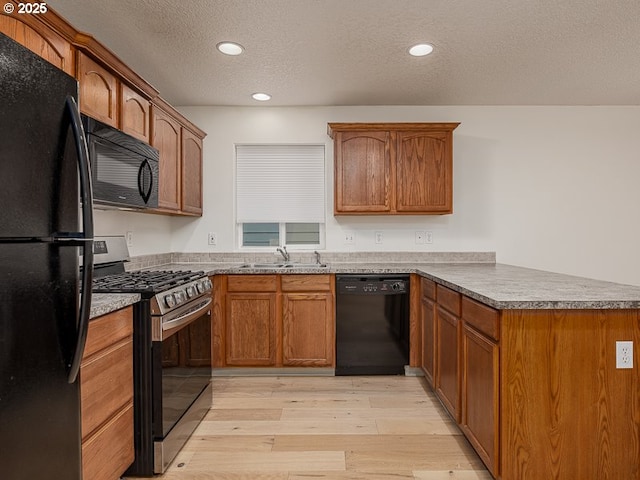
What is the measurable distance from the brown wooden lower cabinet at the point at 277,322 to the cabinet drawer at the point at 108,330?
A: 1.45 m

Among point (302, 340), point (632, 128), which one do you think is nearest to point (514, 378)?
point (302, 340)

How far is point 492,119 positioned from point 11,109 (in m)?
3.88

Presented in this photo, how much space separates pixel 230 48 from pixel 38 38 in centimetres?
Answer: 120

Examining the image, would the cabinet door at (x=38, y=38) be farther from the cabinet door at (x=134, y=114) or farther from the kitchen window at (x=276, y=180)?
the kitchen window at (x=276, y=180)

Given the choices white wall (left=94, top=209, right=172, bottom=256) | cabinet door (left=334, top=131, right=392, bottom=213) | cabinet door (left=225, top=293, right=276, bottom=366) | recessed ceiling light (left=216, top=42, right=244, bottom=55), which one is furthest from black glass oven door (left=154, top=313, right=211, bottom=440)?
recessed ceiling light (left=216, top=42, right=244, bottom=55)

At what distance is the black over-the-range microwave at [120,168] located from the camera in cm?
188

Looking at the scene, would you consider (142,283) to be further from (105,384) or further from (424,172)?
(424,172)

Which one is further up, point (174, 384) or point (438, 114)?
point (438, 114)

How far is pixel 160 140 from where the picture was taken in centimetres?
283

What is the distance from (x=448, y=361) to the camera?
2443 mm

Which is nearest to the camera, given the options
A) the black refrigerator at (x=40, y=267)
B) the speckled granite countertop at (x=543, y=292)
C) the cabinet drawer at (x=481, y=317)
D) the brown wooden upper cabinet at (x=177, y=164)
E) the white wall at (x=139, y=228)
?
the black refrigerator at (x=40, y=267)

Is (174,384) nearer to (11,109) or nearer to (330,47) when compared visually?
(11,109)

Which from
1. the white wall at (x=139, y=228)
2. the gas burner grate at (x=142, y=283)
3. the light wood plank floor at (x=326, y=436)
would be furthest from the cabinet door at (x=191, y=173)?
the light wood plank floor at (x=326, y=436)

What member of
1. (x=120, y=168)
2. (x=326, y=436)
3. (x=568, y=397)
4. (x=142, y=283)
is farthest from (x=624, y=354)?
(x=120, y=168)
